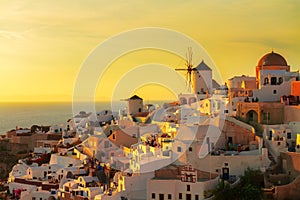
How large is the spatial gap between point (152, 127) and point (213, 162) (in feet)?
25.5

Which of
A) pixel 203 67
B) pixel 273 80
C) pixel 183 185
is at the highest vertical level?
pixel 203 67

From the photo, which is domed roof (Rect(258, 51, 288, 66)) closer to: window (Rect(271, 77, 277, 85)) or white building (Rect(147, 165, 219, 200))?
window (Rect(271, 77, 277, 85))

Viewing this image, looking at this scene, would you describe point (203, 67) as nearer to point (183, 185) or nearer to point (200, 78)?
point (200, 78)

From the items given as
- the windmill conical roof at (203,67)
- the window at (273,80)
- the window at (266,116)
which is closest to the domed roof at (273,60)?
the window at (273,80)

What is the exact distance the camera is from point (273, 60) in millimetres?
28891

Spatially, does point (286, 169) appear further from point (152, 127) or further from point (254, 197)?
point (152, 127)

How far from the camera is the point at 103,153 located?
2673 centimetres

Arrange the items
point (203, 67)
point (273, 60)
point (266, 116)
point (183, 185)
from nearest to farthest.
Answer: point (183, 185), point (266, 116), point (273, 60), point (203, 67)

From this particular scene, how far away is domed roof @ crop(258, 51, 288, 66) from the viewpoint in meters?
28.8

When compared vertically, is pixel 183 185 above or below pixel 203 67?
below

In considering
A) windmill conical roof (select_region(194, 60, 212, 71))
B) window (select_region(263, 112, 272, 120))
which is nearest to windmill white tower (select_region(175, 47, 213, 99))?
windmill conical roof (select_region(194, 60, 212, 71))

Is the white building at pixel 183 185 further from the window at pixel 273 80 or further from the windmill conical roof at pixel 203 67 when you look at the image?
the windmill conical roof at pixel 203 67

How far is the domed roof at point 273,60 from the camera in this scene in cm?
2878

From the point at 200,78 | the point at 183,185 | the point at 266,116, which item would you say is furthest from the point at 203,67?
the point at 183,185
